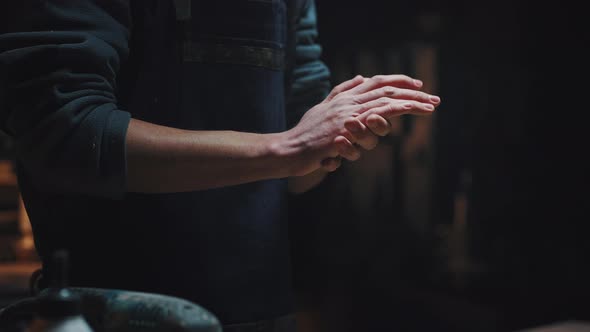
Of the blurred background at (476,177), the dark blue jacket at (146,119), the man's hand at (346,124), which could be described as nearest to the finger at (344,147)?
the man's hand at (346,124)

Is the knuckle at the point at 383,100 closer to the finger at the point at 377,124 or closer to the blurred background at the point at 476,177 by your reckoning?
the finger at the point at 377,124

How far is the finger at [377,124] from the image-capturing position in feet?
3.86

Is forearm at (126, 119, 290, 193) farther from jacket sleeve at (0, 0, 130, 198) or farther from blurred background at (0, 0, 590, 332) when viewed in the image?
blurred background at (0, 0, 590, 332)

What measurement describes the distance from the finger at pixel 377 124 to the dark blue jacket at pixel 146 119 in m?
0.28

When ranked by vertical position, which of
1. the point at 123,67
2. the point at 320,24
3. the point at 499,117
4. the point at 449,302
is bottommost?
the point at 449,302

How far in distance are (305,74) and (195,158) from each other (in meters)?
0.56

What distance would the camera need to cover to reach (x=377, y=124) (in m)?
1.18

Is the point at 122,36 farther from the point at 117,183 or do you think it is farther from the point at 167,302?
the point at 167,302

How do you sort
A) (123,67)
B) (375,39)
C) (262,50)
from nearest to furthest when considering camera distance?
(123,67), (262,50), (375,39)

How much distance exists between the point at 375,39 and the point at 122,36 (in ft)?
8.92

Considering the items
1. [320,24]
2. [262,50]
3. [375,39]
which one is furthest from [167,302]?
[375,39]

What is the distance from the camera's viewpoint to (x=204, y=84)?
133 cm

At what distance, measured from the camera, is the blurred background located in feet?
11.8

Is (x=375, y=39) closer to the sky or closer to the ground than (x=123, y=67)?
closer to the ground
